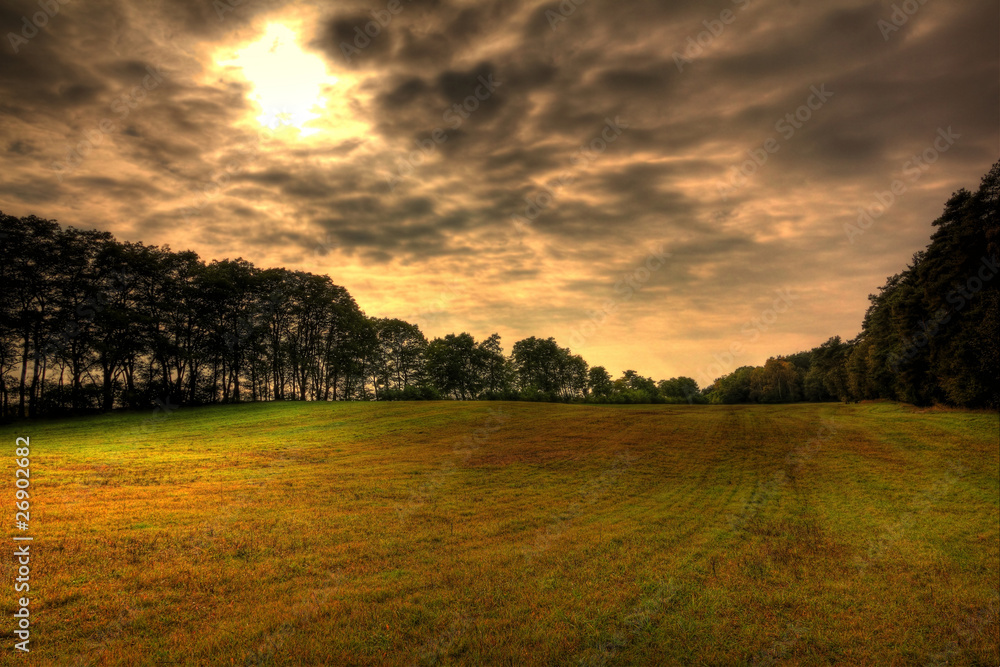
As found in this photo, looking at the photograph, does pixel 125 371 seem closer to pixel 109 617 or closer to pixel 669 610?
pixel 109 617

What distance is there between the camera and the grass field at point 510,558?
746cm

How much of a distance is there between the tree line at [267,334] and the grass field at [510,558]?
21860mm

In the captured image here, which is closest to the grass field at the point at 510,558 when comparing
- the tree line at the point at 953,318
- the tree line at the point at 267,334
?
the tree line at the point at 953,318

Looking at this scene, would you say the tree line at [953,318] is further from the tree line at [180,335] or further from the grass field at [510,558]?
the tree line at [180,335]

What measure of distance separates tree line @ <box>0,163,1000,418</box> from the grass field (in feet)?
71.7

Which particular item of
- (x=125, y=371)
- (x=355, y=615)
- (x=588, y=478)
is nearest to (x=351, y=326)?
(x=125, y=371)

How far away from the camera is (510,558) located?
11.3m

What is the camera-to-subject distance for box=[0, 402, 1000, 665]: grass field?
24.5 feet

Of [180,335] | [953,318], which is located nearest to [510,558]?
[953,318]

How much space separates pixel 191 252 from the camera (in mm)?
60500

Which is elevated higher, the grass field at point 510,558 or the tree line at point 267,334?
the tree line at point 267,334

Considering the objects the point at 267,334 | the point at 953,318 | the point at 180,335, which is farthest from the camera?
the point at 267,334

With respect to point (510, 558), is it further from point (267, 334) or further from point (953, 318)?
point (267, 334)

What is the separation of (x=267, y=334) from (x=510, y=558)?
63530mm
